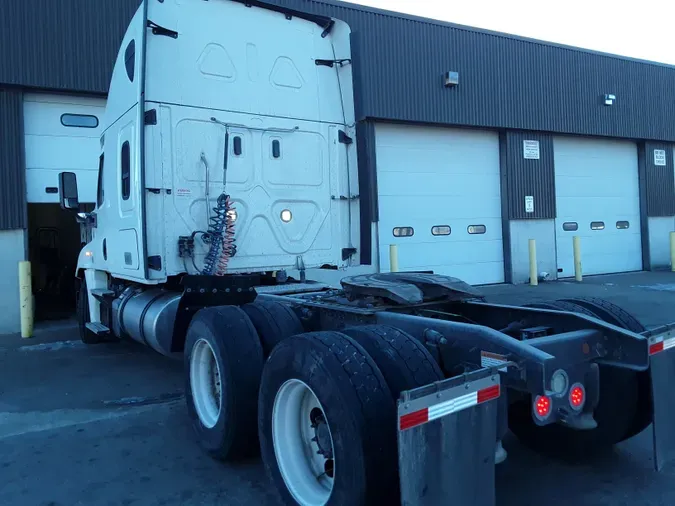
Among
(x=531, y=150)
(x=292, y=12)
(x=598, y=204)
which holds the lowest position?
(x=598, y=204)

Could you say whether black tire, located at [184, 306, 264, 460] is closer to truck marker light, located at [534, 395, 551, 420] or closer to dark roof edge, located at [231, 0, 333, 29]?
truck marker light, located at [534, 395, 551, 420]

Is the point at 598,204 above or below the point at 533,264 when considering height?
above

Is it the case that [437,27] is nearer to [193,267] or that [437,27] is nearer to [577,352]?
[193,267]

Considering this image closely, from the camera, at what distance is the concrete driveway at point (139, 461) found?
137 inches

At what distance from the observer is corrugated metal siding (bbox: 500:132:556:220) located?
1538 centimetres

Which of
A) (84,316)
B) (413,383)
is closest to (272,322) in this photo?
(413,383)

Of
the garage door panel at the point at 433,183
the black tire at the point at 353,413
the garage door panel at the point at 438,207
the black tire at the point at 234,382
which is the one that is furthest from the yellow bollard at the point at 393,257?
the black tire at the point at 353,413

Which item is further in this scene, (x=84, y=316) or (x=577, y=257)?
(x=577, y=257)

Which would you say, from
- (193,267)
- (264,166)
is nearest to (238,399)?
(193,267)

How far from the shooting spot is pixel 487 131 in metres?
15.3

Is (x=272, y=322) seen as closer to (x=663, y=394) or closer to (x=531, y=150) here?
(x=663, y=394)

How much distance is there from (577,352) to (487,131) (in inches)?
514

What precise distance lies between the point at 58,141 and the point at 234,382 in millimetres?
8501

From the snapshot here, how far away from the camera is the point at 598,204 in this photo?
677 inches
